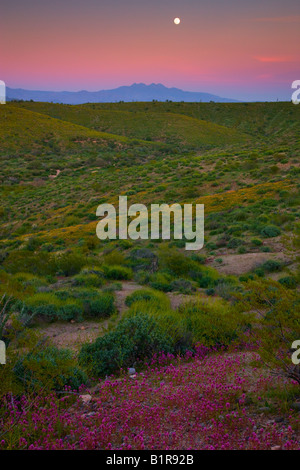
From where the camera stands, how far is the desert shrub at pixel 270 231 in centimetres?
1437

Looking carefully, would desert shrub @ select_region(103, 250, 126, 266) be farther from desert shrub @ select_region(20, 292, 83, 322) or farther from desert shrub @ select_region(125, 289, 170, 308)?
desert shrub @ select_region(20, 292, 83, 322)

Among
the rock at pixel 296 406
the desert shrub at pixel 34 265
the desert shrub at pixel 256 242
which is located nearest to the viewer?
the rock at pixel 296 406

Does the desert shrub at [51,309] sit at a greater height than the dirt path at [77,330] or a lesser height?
greater

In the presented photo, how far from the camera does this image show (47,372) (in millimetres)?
4816

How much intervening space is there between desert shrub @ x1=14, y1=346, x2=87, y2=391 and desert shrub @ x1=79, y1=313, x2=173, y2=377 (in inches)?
15.9

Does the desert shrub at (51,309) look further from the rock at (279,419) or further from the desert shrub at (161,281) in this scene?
the rock at (279,419)

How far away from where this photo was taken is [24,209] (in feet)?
92.0

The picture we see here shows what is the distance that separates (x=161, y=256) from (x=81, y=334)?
232 inches

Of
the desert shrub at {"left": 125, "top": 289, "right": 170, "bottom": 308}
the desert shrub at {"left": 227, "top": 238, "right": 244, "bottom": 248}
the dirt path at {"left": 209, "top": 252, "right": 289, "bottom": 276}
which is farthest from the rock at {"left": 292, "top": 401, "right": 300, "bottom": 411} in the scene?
the desert shrub at {"left": 227, "top": 238, "right": 244, "bottom": 248}

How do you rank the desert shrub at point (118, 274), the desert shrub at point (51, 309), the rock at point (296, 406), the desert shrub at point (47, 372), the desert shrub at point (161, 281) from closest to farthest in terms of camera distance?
1. the rock at point (296, 406)
2. the desert shrub at point (47, 372)
3. the desert shrub at point (51, 309)
4. the desert shrub at point (161, 281)
5. the desert shrub at point (118, 274)

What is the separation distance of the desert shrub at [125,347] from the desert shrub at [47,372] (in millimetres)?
404

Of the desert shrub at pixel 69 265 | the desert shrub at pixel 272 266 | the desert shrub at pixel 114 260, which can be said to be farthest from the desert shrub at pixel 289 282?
the desert shrub at pixel 69 265

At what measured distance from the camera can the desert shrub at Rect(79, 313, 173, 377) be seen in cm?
566

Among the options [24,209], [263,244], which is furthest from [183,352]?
[24,209]
